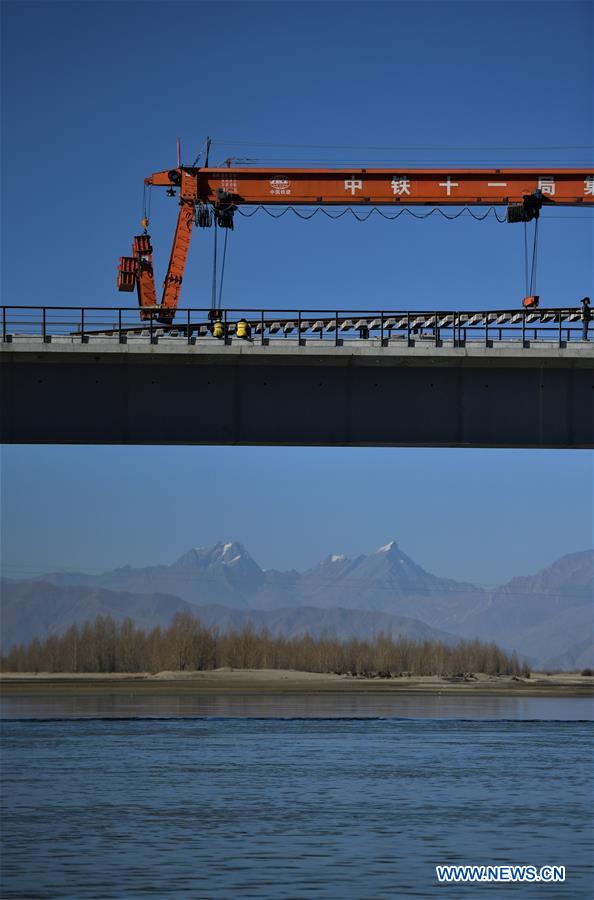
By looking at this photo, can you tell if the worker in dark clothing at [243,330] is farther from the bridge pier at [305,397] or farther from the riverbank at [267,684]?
the riverbank at [267,684]

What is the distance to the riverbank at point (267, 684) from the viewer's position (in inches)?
4109

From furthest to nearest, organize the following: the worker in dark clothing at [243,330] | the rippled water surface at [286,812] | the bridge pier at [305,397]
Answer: the worker in dark clothing at [243,330] < the bridge pier at [305,397] < the rippled water surface at [286,812]

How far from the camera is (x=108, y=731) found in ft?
192

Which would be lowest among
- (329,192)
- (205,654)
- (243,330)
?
(205,654)

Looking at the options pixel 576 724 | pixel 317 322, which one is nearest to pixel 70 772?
pixel 317 322

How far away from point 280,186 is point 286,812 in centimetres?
3266

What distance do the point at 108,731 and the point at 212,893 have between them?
3498 cm

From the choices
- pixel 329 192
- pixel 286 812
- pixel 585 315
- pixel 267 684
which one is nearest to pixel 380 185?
pixel 329 192

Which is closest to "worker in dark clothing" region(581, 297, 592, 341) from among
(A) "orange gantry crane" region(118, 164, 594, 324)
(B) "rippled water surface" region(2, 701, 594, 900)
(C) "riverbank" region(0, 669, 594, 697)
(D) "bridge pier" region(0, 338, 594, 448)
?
(D) "bridge pier" region(0, 338, 594, 448)

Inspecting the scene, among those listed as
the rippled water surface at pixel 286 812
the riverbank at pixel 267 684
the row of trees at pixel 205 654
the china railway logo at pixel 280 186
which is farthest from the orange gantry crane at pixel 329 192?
the row of trees at pixel 205 654

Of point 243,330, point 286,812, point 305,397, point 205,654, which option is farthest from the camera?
point 205,654

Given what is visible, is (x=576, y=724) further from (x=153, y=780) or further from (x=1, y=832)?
(x=1, y=832)

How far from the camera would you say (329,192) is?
199ft

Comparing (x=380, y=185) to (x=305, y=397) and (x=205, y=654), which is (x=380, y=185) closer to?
(x=305, y=397)
